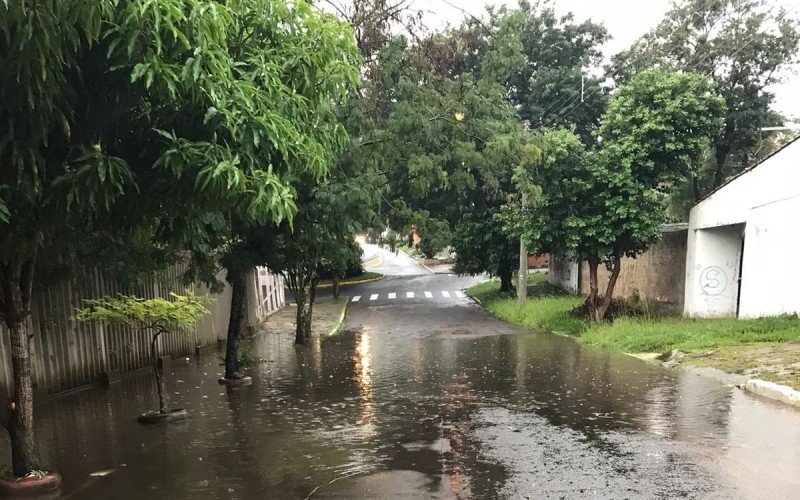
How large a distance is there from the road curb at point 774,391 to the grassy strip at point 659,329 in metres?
3.18

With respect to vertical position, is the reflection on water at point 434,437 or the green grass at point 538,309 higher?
the reflection on water at point 434,437

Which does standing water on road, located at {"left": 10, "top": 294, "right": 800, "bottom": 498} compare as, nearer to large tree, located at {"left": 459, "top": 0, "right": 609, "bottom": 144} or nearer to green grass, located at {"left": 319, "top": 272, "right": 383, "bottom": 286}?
large tree, located at {"left": 459, "top": 0, "right": 609, "bottom": 144}

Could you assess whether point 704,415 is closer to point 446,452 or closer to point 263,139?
point 446,452

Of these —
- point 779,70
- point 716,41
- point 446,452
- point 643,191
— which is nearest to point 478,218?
point 643,191

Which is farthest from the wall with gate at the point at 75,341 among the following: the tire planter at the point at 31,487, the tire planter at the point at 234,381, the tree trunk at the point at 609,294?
the tree trunk at the point at 609,294

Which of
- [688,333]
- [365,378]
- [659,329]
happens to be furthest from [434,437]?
[659,329]

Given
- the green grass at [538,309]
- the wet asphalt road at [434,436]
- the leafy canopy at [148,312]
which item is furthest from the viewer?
the green grass at [538,309]

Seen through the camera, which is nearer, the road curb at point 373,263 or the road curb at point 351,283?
the road curb at point 351,283

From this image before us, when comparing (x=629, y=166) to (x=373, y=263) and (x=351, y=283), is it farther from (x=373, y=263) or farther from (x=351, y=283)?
(x=373, y=263)

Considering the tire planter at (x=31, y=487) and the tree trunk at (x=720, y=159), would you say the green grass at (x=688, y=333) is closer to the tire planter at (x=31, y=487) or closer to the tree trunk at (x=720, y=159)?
the tire planter at (x=31, y=487)

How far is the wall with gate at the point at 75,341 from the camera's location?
8.29 m

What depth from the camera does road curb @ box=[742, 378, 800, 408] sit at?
749 centimetres

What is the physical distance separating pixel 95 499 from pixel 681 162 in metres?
16.0

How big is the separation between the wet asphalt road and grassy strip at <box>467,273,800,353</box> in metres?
1.67
